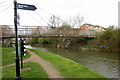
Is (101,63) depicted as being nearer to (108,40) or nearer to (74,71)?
(74,71)

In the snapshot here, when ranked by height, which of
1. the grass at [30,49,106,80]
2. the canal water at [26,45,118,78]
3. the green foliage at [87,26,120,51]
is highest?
the green foliage at [87,26,120,51]

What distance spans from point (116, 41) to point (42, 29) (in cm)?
1714

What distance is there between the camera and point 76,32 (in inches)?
1257

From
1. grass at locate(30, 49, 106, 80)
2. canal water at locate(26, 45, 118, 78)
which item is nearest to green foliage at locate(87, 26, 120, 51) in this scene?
canal water at locate(26, 45, 118, 78)

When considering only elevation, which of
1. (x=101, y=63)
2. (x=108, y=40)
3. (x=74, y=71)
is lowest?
(x=101, y=63)

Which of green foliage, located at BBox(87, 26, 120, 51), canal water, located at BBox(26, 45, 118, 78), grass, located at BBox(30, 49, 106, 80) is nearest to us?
grass, located at BBox(30, 49, 106, 80)

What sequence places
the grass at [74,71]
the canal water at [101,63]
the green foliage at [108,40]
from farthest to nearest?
the green foliage at [108,40] → the canal water at [101,63] → the grass at [74,71]

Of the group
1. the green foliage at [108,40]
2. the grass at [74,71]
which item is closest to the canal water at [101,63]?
the grass at [74,71]

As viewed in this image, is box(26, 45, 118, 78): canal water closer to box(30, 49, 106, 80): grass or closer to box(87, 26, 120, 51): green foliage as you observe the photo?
box(30, 49, 106, 80): grass

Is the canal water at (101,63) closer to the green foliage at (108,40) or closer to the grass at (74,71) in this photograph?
the grass at (74,71)

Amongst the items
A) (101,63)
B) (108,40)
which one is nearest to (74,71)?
(101,63)

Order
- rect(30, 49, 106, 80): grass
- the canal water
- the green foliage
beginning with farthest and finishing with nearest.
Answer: the green foliage → the canal water → rect(30, 49, 106, 80): grass

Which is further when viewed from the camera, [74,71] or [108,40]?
[108,40]

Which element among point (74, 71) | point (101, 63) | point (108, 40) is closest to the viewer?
point (74, 71)
